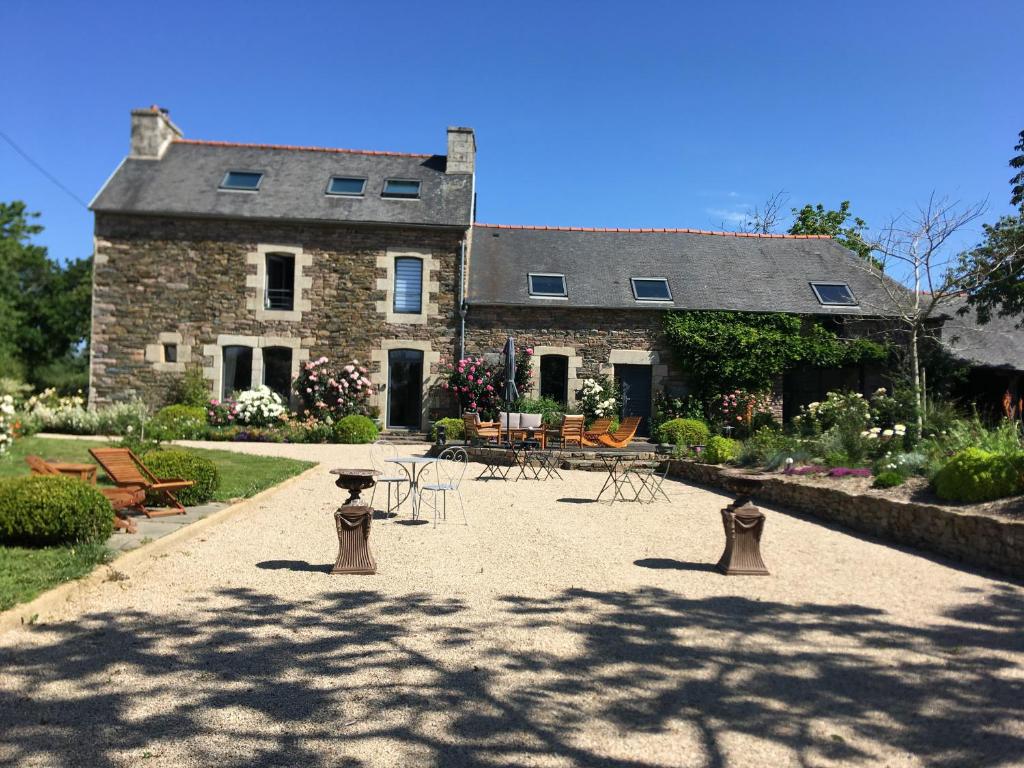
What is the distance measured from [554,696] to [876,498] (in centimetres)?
544

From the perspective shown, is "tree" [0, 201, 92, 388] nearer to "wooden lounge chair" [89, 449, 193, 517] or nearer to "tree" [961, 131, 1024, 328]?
"wooden lounge chair" [89, 449, 193, 517]

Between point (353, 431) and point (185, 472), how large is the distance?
7.84 meters

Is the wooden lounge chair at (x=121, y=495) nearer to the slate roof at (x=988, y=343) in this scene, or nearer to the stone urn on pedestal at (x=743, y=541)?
the stone urn on pedestal at (x=743, y=541)

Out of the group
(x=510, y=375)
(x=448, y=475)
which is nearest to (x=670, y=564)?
(x=448, y=475)

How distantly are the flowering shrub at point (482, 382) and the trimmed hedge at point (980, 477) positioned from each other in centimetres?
1012

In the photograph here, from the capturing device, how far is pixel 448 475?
11.5 metres

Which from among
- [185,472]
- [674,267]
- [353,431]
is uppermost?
[674,267]

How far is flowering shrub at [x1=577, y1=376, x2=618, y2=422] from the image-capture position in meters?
16.4

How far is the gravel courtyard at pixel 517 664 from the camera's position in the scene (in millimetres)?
2902

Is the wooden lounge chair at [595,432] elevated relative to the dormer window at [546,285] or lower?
lower

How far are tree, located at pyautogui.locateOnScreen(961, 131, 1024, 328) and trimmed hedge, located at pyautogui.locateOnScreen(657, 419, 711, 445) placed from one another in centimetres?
537

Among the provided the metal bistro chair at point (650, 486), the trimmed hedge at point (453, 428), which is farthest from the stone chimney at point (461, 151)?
the metal bistro chair at point (650, 486)

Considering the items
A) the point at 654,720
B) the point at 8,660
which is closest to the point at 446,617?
the point at 654,720

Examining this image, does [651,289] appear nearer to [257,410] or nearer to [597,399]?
[597,399]
